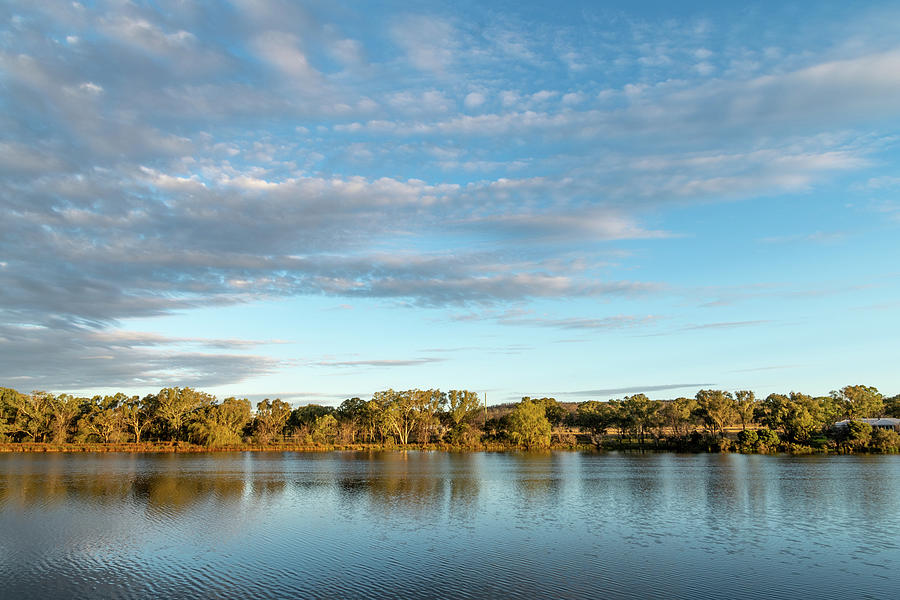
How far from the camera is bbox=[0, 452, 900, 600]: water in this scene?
22.4 m

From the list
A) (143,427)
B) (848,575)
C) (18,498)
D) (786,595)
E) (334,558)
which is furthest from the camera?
(143,427)

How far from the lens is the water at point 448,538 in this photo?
22391 millimetres

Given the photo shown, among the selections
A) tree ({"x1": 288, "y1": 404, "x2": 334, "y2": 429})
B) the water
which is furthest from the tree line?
the water

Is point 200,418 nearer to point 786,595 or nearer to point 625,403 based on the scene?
point 625,403

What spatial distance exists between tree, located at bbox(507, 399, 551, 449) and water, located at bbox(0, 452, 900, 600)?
6835 centimetres

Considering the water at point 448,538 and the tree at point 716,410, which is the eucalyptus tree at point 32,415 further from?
the tree at point 716,410

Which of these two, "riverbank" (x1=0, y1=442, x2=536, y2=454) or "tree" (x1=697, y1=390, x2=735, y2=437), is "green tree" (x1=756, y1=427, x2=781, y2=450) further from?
"riverbank" (x1=0, y1=442, x2=536, y2=454)

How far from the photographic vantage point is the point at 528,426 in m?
127

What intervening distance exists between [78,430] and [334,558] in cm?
12578

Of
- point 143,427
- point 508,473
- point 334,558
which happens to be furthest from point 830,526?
point 143,427

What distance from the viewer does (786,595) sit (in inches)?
840

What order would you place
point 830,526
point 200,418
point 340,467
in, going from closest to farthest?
point 830,526, point 340,467, point 200,418

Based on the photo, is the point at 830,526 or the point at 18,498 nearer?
the point at 830,526

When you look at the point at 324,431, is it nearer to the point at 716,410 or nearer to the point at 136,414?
the point at 136,414
